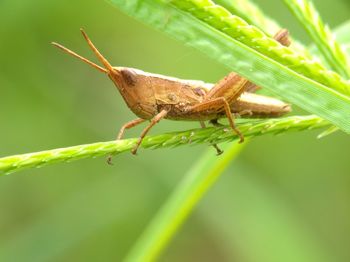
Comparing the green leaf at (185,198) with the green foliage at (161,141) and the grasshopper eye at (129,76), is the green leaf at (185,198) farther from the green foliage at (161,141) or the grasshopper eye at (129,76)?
the grasshopper eye at (129,76)

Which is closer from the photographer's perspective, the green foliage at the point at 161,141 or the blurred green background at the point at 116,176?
the green foliage at the point at 161,141

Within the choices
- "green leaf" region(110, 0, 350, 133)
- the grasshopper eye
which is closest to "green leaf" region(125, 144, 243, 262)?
the grasshopper eye

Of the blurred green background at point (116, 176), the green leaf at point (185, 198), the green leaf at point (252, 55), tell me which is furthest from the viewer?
the blurred green background at point (116, 176)

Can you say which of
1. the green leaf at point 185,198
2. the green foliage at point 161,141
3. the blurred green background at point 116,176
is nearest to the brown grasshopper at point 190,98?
the green leaf at point 185,198

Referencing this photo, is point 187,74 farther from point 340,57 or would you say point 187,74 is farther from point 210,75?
point 340,57

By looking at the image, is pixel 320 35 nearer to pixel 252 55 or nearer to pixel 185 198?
pixel 252 55

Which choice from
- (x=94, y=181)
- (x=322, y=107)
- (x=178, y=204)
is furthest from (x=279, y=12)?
(x=322, y=107)

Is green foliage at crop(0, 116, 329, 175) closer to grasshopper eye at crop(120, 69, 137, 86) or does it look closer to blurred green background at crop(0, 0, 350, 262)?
grasshopper eye at crop(120, 69, 137, 86)
